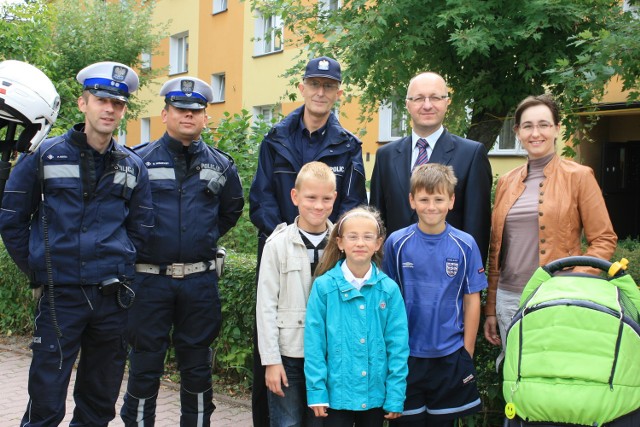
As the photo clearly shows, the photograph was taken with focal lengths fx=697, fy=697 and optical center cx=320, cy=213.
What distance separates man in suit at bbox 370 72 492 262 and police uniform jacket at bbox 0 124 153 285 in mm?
1541

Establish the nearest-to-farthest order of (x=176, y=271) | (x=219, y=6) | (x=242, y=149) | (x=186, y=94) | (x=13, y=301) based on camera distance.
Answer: (x=176, y=271)
(x=186, y=94)
(x=242, y=149)
(x=13, y=301)
(x=219, y=6)

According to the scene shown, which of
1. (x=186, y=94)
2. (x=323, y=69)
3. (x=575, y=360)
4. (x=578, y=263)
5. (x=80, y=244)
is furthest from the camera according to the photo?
(x=186, y=94)

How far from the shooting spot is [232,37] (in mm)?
24078

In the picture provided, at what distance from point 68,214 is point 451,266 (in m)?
2.08

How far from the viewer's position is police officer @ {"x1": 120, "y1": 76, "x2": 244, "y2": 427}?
167 inches

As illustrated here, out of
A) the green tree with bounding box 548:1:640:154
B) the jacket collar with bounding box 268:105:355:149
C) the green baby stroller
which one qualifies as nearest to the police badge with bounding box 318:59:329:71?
the jacket collar with bounding box 268:105:355:149

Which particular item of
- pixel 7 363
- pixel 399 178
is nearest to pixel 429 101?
pixel 399 178

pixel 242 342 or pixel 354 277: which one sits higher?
pixel 354 277

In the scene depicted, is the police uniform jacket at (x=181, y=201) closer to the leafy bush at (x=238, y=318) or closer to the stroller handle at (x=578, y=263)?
the leafy bush at (x=238, y=318)

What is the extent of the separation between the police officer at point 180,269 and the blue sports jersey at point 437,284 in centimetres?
135

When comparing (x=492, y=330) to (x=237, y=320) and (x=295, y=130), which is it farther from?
(x=237, y=320)

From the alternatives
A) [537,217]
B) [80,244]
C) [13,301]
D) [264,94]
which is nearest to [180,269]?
[80,244]

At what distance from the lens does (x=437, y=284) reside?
3607mm

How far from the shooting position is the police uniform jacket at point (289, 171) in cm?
421
